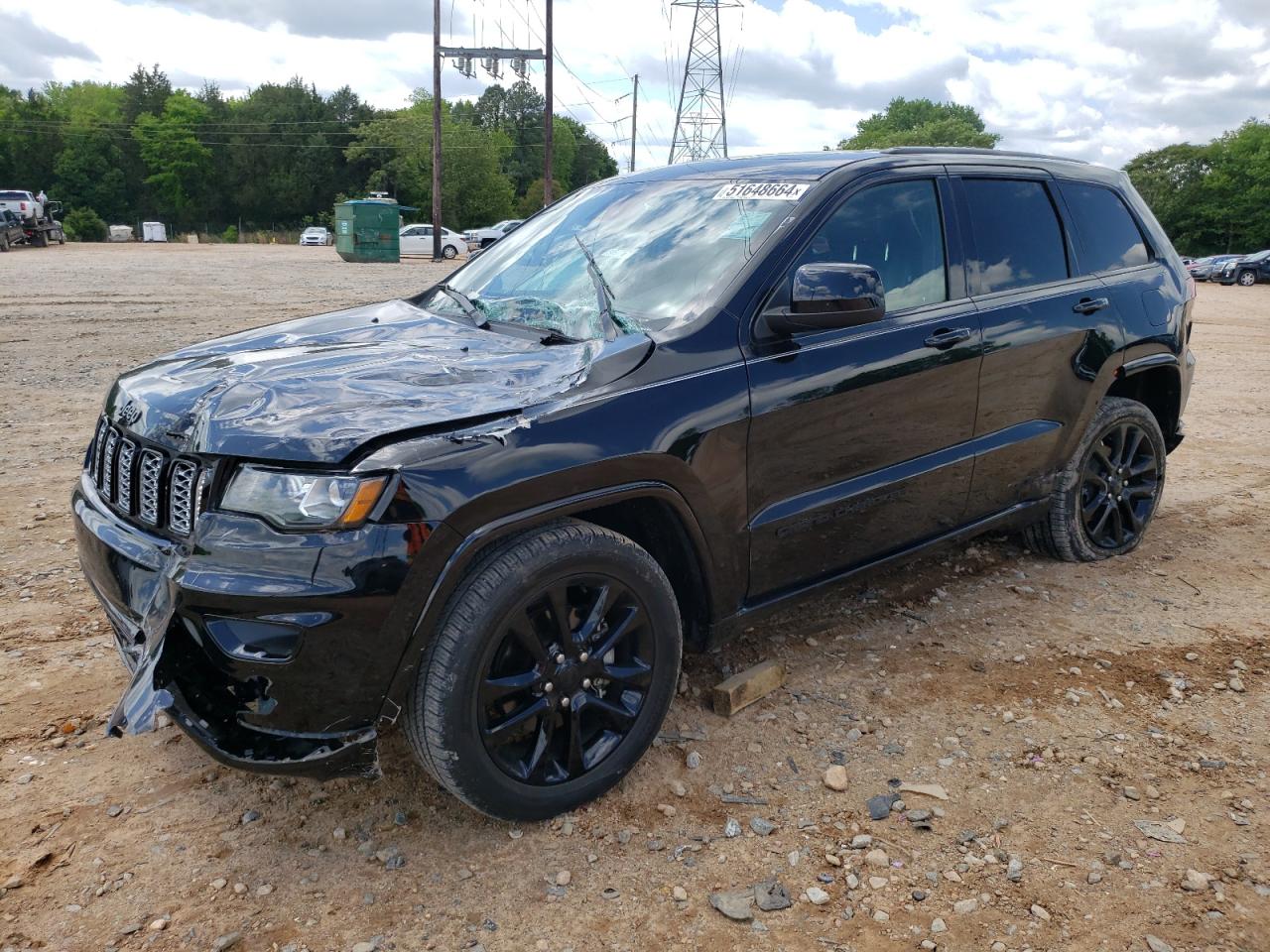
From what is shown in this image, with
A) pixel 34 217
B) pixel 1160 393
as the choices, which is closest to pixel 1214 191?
pixel 34 217

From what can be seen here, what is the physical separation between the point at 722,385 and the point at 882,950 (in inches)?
61.9

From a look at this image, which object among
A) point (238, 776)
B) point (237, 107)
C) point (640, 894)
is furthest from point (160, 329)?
point (237, 107)

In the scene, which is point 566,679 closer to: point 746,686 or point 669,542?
point 669,542

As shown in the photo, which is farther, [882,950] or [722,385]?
[722,385]

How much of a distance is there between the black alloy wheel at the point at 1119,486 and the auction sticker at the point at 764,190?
2.12 meters

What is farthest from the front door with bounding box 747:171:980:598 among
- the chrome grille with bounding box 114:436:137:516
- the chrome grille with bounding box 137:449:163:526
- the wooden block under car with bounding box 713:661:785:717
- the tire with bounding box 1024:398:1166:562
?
the chrome grille with bounding box 114:436:137:516

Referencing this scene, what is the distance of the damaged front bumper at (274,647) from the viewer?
2.30m

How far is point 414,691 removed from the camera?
2.51 meters

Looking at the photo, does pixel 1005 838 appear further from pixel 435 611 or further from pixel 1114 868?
pixel 435 611

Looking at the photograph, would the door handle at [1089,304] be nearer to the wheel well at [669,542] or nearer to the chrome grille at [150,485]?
the wheel well at [669,542]

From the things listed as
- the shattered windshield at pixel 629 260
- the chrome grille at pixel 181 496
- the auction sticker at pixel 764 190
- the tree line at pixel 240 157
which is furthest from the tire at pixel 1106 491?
the tree line at pixel 240 157

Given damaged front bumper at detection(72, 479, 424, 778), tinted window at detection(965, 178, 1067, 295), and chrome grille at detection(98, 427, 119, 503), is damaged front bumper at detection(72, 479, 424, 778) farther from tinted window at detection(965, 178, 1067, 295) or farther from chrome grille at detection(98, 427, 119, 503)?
tinted window at detection(965, 178, 1067, 295)

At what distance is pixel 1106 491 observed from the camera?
4.78 m

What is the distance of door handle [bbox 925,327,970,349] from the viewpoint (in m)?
3.61
